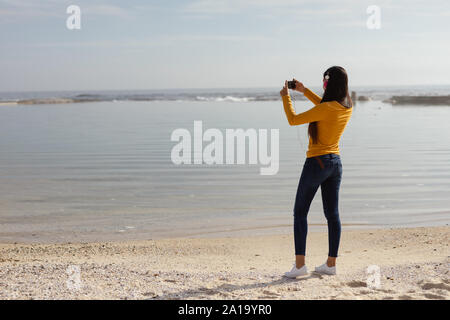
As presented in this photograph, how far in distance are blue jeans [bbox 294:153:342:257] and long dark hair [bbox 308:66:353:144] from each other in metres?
0.22

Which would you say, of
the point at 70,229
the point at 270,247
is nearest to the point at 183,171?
the point at 70,229

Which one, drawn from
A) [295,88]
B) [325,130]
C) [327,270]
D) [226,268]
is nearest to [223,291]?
[226,268]

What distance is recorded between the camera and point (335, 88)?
454 cm

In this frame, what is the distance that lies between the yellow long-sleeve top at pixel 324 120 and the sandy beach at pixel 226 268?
122 cm

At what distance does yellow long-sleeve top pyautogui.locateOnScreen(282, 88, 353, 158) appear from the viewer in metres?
4.46

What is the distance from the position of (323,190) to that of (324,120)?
674 millimetres

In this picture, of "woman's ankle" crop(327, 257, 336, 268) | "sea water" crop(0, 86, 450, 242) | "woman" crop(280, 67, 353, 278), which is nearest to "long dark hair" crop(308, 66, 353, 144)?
"woman" crop(280, 67, 353, 278)

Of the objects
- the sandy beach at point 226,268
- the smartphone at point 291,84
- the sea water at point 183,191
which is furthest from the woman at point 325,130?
the sea water at point 183,191

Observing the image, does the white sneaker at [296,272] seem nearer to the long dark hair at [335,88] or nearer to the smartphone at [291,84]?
the long dark hair at [335,88]

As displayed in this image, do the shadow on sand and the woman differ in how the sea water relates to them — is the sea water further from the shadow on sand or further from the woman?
the woman

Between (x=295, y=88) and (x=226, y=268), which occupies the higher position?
(x=295, y=88)

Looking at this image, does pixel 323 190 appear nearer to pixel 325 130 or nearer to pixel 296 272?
pixel 325 130
